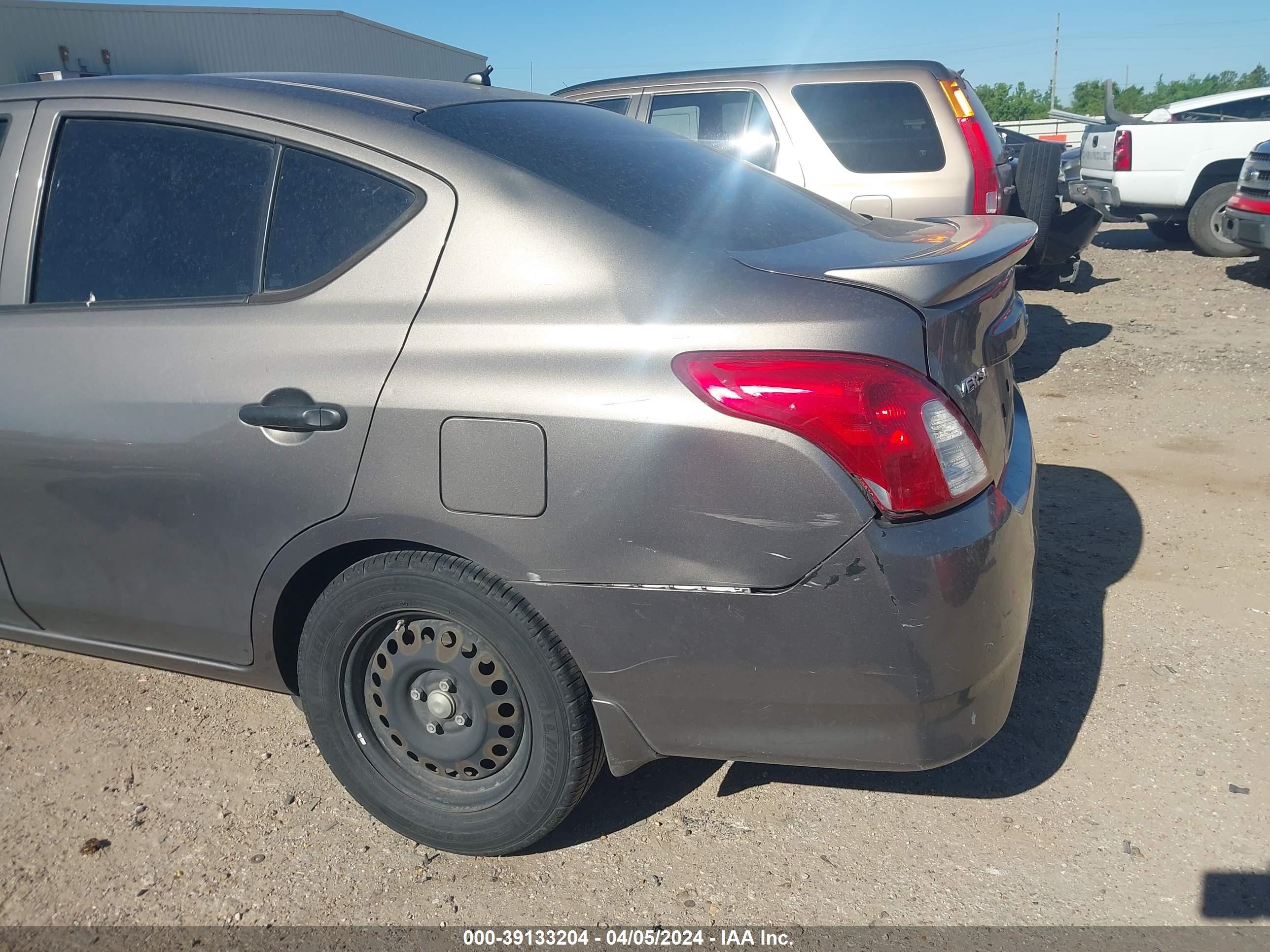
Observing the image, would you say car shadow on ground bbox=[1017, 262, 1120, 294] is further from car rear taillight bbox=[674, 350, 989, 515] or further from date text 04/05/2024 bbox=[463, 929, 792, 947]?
date text 04/05/2024 bbox=[463, 929, 792, 947]

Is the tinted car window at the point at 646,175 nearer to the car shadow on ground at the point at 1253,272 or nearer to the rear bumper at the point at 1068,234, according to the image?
the rear bumper at the point at 1068,234

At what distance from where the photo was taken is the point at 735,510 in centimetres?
196

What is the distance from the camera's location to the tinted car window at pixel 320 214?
2318 millimetres

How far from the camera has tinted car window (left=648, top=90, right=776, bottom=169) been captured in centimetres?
656

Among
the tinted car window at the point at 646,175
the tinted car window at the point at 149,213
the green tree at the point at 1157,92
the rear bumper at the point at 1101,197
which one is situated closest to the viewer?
the tinted car window at the point at 646,175

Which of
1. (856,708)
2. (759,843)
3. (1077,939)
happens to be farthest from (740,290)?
(1077,939)

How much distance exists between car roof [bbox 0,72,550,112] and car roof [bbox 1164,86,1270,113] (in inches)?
463

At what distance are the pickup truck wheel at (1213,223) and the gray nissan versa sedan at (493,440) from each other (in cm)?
1003

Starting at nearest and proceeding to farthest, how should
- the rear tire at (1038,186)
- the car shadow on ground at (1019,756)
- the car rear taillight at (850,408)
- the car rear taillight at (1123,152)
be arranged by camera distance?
the car rear taillight at (850,408) → the car shadow on ground at (1019,756) → the rear tire at (1038,186) → the car rear taillight at (1123,152)

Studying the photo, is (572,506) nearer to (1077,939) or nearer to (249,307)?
(249,307)

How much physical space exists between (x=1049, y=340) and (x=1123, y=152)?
5.03m

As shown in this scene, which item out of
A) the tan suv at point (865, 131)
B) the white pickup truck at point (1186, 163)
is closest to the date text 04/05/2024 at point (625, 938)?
the tan suv at point (865, 131)

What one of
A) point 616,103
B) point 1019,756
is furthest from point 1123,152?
point 1019,756

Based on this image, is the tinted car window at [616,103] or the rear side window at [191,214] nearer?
the rear side window at [191,214]
